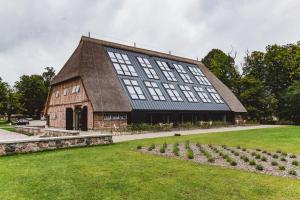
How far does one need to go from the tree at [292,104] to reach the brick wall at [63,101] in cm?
3344

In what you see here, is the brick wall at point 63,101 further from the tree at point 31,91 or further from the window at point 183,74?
the tree at point 31,91

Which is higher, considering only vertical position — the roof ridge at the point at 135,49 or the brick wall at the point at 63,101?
the roof ridge at the point at 135,49

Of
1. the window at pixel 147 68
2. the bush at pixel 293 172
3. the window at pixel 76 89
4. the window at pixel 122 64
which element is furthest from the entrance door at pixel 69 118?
the bush at pixel 293 172

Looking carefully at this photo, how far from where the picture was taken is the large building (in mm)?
27672

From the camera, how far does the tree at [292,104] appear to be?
44525mm

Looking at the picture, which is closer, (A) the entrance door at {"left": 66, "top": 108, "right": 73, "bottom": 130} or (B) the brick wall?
(B) the brick wall

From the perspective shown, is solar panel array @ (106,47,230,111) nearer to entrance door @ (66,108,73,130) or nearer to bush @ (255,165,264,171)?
entrance door @ (66,108,73,130)

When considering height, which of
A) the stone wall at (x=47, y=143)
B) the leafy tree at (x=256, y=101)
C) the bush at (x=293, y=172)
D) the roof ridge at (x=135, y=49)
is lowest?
the bush at (x=293, y=172)

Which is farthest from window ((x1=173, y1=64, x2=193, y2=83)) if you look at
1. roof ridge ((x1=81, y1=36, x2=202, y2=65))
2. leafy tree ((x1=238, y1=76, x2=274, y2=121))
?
leafy tree ((x1=238, y1=76, x2=274, y2=121))

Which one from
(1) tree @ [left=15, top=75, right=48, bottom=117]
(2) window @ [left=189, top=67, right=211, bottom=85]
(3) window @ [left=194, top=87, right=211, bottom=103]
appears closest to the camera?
(3) window @ [left=194, top=87, right=211, bottom=103]

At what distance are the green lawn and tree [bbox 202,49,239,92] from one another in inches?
1820

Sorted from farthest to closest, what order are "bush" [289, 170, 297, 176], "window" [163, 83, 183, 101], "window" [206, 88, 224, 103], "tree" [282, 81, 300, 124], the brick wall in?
"tree" [282, 81, 300, 124]
"window" [206, 88, 224, 103]
"window" [163, 83, 183, 101]
the brick wall
"bush" [289, 170, 297, 176]

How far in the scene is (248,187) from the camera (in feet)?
24.2

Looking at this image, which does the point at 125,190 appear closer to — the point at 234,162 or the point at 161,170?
the point at 161,170
